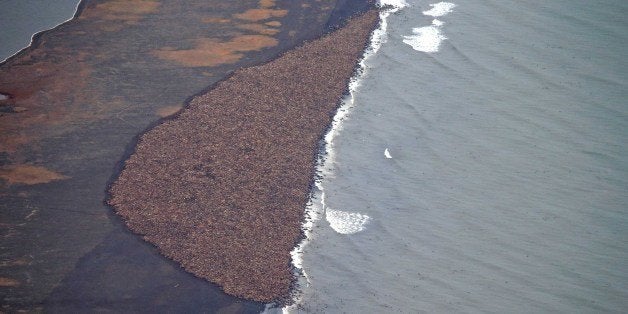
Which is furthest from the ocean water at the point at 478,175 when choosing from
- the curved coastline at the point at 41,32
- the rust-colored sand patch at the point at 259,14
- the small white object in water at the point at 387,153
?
the curved coastline at the point at 41,32

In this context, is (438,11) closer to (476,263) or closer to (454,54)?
(454,54)

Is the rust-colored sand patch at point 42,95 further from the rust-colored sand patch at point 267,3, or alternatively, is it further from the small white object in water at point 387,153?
the small white object in water at point 387,153

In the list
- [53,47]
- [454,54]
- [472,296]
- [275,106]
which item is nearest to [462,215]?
[472,296]

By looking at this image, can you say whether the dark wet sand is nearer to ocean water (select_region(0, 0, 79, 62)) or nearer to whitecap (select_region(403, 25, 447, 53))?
ocean water (select_region(0, 0, 79, 62))

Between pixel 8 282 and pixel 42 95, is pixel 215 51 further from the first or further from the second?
pixel 8 282

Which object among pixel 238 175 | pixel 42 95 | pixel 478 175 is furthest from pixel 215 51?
pixel 478 175

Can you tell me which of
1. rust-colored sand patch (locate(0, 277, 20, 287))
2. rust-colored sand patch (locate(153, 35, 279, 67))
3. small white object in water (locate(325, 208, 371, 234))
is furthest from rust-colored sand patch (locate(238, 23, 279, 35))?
rust-colored sand patch (locate(0, 277, 20, 287))
